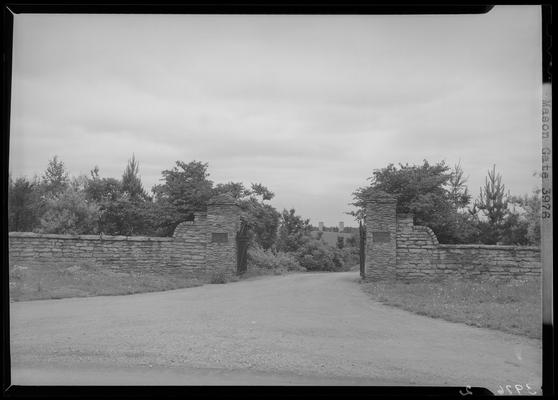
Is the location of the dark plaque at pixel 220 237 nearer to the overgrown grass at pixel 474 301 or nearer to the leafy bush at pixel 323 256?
the overgrown grass at pixel 474 301

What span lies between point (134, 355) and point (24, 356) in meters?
1.20

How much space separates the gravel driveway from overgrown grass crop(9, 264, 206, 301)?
39 centimetres

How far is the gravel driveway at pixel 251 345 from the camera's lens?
4.45m

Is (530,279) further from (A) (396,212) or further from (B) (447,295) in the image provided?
(A) (396,212)

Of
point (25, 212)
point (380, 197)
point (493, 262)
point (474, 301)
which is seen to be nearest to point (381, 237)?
point (380, 197)

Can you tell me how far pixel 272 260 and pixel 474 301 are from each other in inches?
216

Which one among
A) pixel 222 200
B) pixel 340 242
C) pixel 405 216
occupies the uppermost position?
pixel 222 200

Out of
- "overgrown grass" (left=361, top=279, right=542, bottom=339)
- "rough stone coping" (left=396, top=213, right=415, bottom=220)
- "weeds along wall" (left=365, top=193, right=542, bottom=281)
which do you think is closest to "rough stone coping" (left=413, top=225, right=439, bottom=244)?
"weeds along wall" (left=365, top=193, right=542, bottom=281)

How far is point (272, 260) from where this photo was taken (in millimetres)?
12203

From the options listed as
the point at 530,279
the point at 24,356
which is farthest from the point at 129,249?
the point at 530,279

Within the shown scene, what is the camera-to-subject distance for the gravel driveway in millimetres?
4445

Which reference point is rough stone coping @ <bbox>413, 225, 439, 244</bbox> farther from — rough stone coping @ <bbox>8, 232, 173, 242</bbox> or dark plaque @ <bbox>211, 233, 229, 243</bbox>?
rough stone coping @ <bbox>8, 232, 173, 242</bbox>
